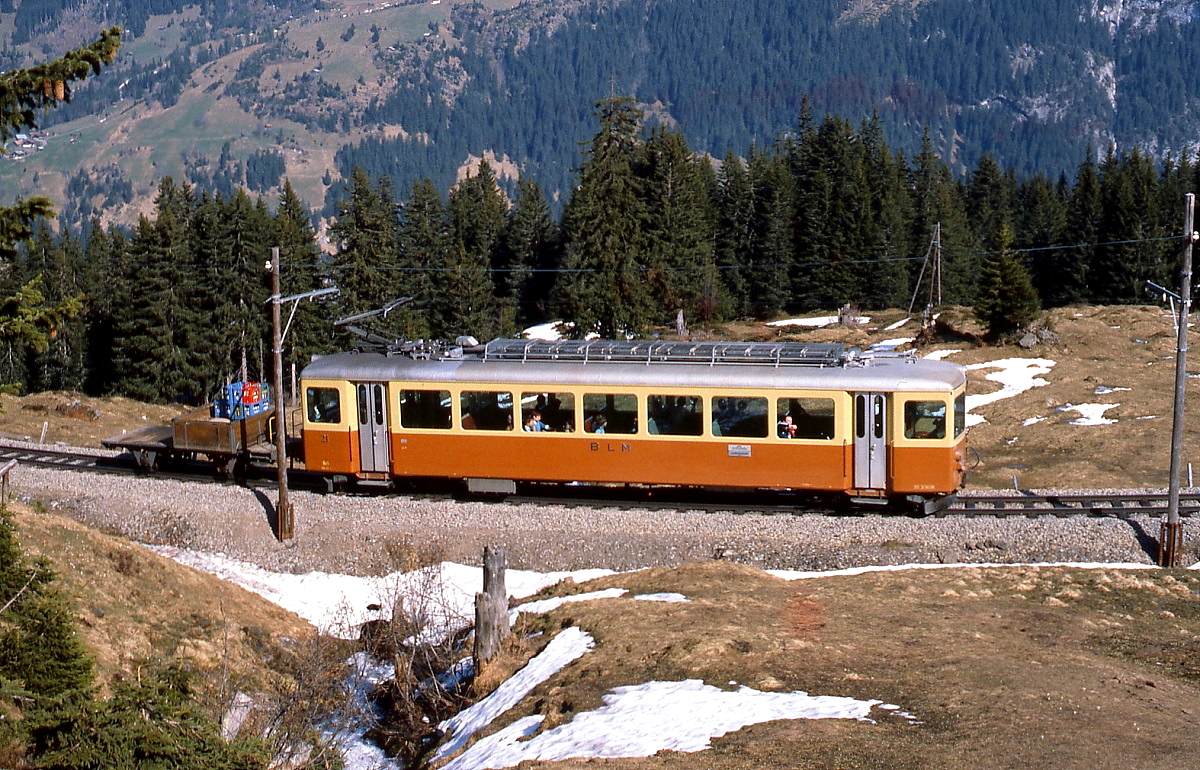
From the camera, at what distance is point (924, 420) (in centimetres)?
2225

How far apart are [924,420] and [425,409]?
398 inches

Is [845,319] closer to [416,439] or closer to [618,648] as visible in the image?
[416,439]

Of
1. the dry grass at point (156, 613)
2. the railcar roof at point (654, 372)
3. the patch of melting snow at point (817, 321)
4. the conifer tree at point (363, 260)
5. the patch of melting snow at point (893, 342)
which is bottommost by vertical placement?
the dry grass at point (156, 613)

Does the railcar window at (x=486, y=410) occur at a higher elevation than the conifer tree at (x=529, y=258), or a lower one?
lower

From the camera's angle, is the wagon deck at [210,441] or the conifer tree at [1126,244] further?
the conifer tree at [1126,244]

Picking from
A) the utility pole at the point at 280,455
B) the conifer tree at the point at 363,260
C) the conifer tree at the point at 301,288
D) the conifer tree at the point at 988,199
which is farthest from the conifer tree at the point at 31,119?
the conifer tree at the point at 988,199

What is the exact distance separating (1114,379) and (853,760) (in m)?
36.7

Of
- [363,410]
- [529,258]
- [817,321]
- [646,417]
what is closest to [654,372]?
[646,417]

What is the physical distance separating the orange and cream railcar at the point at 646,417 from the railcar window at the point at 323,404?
3 cm

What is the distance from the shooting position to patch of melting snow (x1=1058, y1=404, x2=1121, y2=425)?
37406 mm

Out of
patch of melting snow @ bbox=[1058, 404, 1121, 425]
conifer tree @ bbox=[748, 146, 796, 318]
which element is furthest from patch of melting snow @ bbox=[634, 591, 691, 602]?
conifer tree @ bbox=[748, 146, 796, 318]

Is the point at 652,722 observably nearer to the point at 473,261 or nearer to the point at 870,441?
the point at 870,441

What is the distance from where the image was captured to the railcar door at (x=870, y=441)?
2234 cm

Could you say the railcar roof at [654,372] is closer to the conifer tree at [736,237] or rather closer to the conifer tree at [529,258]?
the conifer tree at [736,237]
